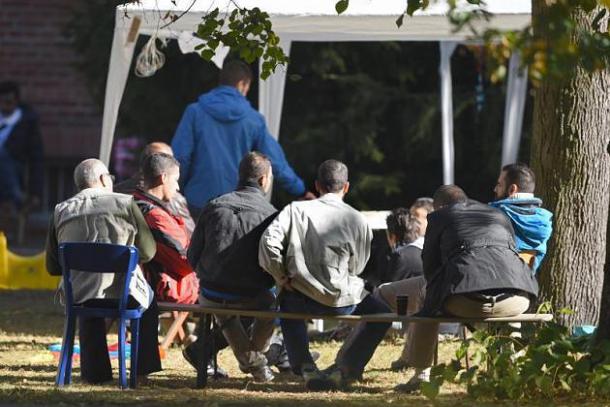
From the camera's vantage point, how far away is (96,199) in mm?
8461

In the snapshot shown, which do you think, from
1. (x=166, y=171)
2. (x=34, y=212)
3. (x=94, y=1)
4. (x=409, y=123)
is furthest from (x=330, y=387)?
(x=34, y=212)

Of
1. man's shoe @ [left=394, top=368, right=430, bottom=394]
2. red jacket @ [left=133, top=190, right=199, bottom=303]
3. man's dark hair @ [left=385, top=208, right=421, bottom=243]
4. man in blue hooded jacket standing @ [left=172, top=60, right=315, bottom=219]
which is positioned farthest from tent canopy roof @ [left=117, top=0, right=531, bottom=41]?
man's shoe @ [left=394, top=368, right=430, bottom=394]

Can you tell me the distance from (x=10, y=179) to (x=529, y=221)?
39.5 ft

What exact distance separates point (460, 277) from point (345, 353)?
109 cm

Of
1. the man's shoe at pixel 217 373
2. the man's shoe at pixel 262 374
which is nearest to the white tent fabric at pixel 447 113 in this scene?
the man's shoe at pixel 217 373

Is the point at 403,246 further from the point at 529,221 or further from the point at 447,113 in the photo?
the point at 447,113

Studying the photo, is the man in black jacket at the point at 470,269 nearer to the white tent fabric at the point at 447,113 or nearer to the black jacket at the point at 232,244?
the black jacket at the point at 232,244

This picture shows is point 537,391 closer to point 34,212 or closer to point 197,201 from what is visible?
point 197,201

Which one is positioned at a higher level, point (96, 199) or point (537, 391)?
point (96, 199)

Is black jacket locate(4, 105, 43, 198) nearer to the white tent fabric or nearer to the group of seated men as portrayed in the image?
the white tent fabric

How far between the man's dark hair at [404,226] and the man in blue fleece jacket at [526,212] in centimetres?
132

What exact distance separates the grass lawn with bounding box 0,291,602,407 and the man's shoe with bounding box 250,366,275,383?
2.0 inches

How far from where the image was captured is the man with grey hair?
834cm

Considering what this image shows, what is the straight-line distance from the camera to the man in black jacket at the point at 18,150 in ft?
63.5
